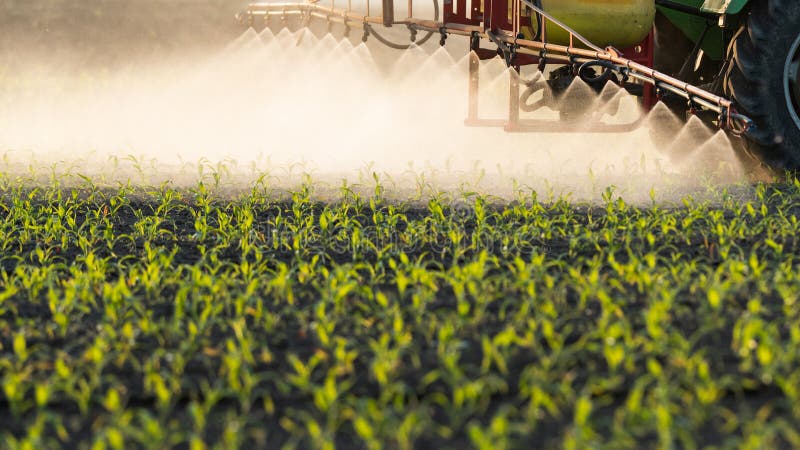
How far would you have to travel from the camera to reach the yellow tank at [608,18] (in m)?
7.66

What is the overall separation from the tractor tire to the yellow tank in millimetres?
902

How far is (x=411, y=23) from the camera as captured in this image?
336 inches

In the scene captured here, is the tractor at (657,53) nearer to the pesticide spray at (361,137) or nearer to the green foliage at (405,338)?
the pesticide spray at (361,137)

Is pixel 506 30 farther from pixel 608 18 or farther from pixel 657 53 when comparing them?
pixel 657 53

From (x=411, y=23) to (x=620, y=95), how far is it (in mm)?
1663

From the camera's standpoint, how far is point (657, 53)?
853 cm

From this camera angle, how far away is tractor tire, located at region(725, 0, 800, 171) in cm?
676

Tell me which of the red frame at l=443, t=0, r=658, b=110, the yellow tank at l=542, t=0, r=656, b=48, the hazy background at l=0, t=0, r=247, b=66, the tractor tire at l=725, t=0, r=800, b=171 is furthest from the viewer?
the hazy background at l=0, t=0, r=247, b=66

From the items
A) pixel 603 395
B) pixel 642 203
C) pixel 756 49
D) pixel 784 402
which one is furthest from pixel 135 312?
pixel 756 49

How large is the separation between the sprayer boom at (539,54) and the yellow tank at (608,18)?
74 mm

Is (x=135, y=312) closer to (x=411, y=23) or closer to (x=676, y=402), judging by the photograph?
(x=676, y=402)

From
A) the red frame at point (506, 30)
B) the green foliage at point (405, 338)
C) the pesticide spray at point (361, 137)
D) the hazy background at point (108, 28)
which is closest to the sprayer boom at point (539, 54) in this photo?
the red frame at point (506, 30)

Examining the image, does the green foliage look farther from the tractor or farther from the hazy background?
the hazy background

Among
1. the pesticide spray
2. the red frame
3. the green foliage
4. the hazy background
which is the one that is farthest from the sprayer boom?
the hazy background
